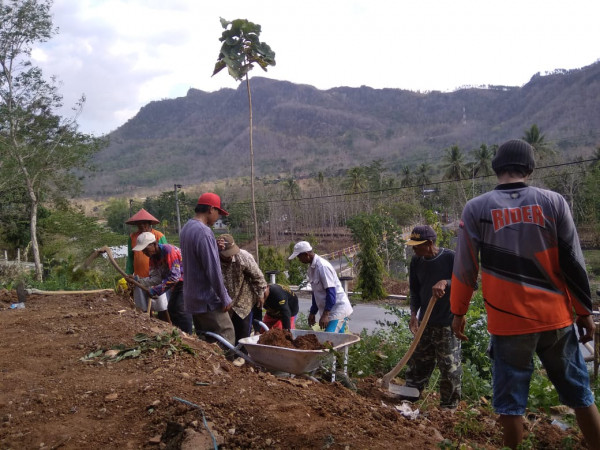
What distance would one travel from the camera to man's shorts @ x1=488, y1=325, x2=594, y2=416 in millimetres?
2672

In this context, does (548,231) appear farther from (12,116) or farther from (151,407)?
(12,116)

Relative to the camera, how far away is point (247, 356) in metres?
4.38

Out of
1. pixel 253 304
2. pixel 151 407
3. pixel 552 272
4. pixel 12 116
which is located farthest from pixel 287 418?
pixel 12 116

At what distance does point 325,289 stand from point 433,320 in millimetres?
1660

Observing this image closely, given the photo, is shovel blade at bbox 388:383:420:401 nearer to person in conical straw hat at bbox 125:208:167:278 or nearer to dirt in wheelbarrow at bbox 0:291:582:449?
dirt in wheelbarrow at bbox 0:291:582:449

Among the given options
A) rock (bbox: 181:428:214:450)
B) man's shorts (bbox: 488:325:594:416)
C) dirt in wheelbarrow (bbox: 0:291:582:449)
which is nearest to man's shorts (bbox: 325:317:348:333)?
dirt in wheelbarrow (bbox: 0:291:582:449)

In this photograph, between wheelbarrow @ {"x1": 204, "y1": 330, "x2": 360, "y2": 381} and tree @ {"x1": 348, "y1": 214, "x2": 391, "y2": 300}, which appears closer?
wheelbarrow @ {"x1": 204, "y1": 330, "x2": 360, "y2": 381}

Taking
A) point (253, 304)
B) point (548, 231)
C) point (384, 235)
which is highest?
point (548, 231)

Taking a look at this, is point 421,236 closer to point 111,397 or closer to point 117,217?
point 111,397

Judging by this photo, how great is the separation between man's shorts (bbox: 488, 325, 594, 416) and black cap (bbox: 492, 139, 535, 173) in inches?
34.1

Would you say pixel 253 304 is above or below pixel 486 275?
below

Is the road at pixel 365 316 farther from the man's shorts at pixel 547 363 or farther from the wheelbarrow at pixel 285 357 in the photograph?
the man's shorts at pixel 547 363

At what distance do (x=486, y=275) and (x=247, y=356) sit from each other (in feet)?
7.36

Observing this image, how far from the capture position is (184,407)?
314 centimetres
